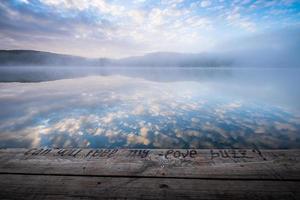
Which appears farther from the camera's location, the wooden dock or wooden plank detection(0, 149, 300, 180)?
wooden plank detection(0, 149, 300, 180)

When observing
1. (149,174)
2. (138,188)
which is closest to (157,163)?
(149,174)

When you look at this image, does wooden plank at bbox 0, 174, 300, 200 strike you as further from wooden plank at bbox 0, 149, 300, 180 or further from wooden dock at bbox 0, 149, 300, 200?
wooden plank at bbox 0, 149, 300, 180

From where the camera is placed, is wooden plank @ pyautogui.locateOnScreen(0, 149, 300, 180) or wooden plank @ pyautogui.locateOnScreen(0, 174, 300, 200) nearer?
wooden plank @ pyautogui.locateOnScreen(0, 174, 300, 200)

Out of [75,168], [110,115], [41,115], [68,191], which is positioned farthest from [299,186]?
[41,115]

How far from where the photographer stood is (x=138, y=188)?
2.22 metres

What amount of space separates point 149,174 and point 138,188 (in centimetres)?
33

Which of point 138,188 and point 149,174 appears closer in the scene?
point 138,188

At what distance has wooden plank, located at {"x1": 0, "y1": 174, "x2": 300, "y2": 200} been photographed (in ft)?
6.84

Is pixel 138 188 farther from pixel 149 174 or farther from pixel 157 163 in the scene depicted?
pixel 157 163

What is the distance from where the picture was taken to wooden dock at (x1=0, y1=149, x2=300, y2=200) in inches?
84.0

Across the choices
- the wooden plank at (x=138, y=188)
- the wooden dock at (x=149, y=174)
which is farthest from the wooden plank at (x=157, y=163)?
the wooden plank at (x=138, y=188)

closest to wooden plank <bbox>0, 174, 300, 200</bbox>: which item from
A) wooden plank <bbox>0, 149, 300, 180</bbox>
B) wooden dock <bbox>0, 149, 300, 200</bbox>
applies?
wooden dock <bbox>0, 149, 300, 200</bbox>

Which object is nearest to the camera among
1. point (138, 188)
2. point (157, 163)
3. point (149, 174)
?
point (138, 188)

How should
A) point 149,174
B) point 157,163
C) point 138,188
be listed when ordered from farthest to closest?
point 157,163
point 149,174
point 138,188
